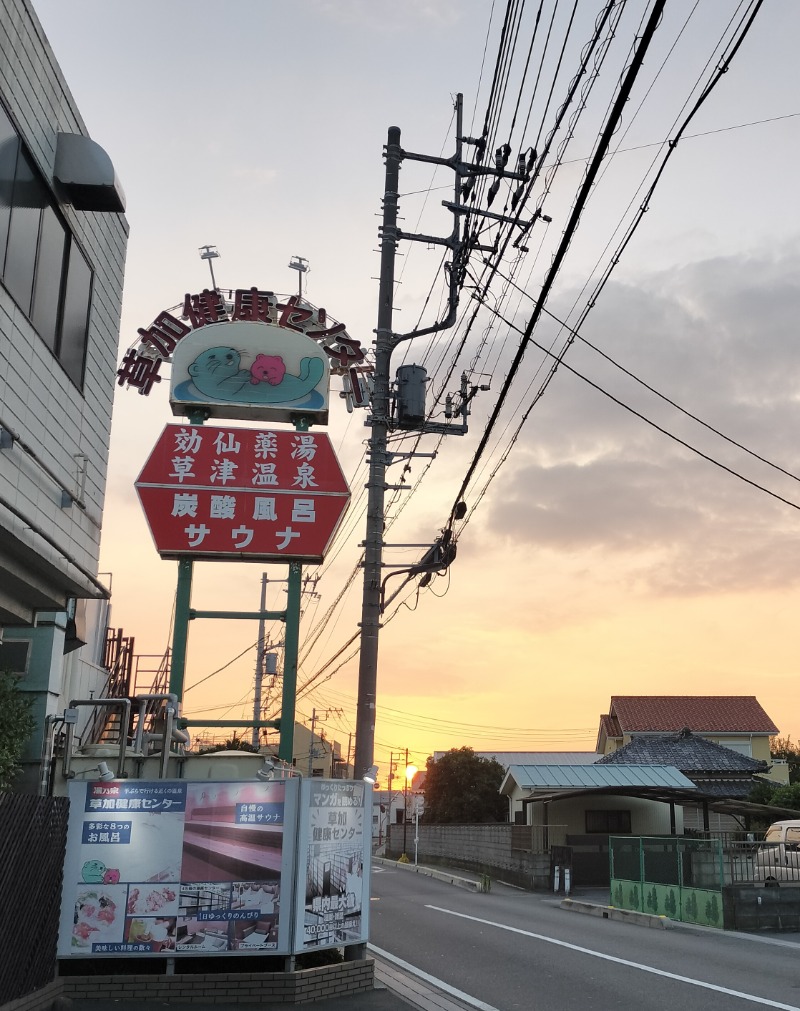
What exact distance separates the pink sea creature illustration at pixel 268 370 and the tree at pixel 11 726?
6484mm

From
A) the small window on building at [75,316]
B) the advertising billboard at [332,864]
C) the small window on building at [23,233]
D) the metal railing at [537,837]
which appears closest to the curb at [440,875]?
the metal railing at [537,837]

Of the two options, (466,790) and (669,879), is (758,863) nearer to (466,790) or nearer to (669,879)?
(669,879)

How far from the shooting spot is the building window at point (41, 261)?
35.7ft

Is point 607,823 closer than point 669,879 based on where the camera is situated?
No

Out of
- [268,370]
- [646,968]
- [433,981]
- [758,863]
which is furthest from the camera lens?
[758,863]

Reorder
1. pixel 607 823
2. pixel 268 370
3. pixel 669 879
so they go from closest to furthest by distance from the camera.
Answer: pixel 268 370
pixel 669 879
pixel 607 823

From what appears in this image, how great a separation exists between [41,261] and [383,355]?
6.81 metres

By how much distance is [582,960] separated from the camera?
14828mm

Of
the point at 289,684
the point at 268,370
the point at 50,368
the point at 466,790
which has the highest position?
the point at 268,370

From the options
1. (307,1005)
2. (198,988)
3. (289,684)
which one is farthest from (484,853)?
(198,988)

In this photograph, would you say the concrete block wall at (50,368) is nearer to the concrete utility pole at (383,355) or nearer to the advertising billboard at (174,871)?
the advertising billboard at (174,871)

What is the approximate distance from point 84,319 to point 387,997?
32.6 ft

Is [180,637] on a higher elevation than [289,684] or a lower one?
higher

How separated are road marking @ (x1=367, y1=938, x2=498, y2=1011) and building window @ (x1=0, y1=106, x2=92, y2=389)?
9533mm
